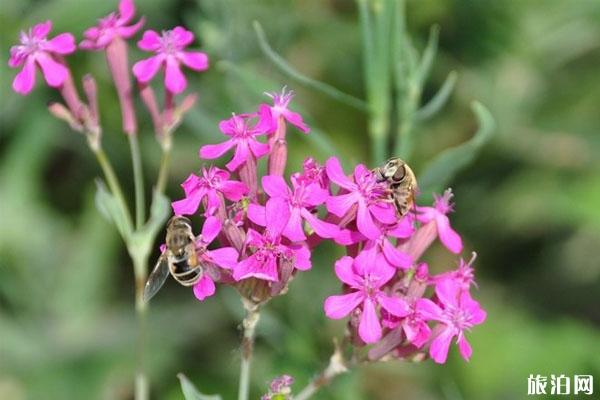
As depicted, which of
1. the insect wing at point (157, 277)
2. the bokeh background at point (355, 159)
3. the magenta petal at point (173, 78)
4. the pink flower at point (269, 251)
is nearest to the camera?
the pink flower at point (269, 251)

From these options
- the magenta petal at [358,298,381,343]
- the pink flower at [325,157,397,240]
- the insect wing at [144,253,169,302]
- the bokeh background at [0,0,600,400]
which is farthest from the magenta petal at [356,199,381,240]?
the bokeh background at [0,0,600,400]

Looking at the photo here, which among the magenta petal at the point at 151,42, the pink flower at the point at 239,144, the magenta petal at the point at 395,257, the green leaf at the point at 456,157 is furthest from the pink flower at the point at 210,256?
the green leaf at the point at 456,157

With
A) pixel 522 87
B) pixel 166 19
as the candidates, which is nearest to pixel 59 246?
pixel 166 19

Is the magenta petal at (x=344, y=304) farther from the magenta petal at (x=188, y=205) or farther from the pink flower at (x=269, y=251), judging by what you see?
the magenta petal at (x=188, y=205)

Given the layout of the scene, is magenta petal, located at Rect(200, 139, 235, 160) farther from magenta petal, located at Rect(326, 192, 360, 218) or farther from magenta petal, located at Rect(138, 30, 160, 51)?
magenta petal, located at Rect(138, 30, 160, 51)

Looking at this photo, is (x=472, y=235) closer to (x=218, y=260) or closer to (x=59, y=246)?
(x=59, y=246)

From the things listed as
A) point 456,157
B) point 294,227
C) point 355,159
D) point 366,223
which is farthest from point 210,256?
point 355,159
